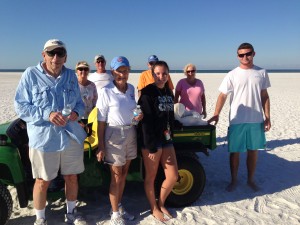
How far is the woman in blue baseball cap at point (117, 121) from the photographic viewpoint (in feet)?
11.0

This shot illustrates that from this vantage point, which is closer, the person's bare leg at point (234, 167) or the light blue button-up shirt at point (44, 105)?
the light blue button-up shirt at point (44, 105)

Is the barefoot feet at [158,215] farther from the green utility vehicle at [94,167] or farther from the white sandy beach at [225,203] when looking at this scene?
the green utility vehicle at [94,167]

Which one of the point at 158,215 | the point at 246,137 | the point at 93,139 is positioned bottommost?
the point at 158,215

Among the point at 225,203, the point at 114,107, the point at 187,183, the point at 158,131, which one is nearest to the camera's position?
the point at 114,107

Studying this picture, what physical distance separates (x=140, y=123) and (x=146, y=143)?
245 mm

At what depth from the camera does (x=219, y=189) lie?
4.82 m

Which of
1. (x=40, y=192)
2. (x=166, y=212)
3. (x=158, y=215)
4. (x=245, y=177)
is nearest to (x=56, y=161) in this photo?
(x=40, y=192)

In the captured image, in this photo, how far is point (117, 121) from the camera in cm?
339

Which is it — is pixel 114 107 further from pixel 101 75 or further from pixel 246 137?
pixel 101 75

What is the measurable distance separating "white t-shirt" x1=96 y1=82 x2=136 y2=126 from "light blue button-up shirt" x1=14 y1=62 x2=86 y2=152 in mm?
285

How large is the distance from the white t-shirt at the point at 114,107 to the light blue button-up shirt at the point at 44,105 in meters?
0.29

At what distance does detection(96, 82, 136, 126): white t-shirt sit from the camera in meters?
3.36

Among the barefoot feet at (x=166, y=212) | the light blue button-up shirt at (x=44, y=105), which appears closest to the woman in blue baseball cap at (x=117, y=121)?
the light blue button-up shirt at (x=44, y=105)

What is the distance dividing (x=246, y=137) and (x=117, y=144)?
7.44ft
